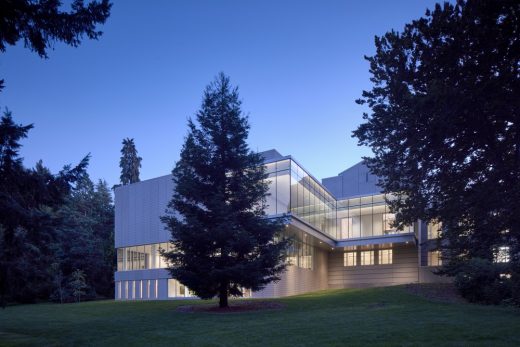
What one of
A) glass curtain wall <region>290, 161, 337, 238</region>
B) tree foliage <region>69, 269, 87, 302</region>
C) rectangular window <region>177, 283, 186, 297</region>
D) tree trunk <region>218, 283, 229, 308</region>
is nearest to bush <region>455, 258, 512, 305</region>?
glass curtain wall <region>290, 161, 337, 238</region>

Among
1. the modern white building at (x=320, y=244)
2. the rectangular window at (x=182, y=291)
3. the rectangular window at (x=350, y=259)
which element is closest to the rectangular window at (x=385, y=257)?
the modern white building at (x=320, y=244)

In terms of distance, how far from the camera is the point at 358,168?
49.2 meters

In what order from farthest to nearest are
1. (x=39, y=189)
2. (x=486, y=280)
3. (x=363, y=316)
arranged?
1. (x=486, y=280)
2. (x=363, y=316)
3. (x=39, y=189)

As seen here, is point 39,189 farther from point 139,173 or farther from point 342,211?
point 139,173

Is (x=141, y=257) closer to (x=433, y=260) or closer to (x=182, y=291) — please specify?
(x=182, y=291)

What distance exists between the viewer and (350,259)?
145 ft

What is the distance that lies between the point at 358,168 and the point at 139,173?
34631mm

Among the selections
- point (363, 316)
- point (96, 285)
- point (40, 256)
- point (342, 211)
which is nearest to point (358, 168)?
point (342, 211)

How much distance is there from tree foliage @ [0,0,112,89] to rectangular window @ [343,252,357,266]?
3635cm

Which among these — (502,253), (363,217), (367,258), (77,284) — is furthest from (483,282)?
(77,284)

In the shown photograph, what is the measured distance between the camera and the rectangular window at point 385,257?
Answer: 42.5 meters

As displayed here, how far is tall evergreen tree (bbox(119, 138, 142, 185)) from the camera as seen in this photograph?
69.0 meters

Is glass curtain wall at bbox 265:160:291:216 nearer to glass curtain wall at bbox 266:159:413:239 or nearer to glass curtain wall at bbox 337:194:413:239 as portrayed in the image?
glass curtain wall at bbox 266:159:413:239

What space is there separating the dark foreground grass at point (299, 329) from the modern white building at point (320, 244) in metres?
14.8
